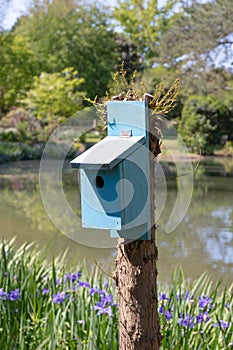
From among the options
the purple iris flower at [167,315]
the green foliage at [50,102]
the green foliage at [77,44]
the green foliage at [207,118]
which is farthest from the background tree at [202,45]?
the purple iris flower at [167,315]

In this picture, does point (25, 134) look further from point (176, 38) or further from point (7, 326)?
point (7, 326)

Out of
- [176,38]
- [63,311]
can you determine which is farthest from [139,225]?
[176,38]

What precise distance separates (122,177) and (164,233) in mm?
6921

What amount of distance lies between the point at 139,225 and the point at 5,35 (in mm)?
23887

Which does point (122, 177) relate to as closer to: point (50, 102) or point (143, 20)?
point (50, 102)

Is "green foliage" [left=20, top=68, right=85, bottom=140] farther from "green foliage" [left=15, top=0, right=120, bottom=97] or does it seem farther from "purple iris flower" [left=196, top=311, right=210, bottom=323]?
"purple iris flower" [left=196, top=311, right=210, bottom=323]

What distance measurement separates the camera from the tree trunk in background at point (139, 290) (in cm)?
170

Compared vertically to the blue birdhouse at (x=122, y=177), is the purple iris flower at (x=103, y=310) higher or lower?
lower

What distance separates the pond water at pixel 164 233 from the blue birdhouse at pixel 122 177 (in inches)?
4.4

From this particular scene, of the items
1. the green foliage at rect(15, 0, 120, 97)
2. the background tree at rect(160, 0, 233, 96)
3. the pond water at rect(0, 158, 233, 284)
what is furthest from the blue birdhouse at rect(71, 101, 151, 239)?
the green foliage at rect(15, 0, 120, 97)

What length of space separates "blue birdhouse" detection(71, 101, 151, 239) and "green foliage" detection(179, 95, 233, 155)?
2191 centimetres

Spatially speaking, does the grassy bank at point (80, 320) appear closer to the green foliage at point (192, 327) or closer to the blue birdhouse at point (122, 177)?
the green foliage at point (192, 327)

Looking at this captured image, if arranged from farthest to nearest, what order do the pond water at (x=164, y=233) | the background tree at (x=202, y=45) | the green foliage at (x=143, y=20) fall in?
the green foliage at (x=143, y=20) < the background tree at (x=202, y=45) < the pond water at (x=164, y=233)

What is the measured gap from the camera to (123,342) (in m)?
1.78
